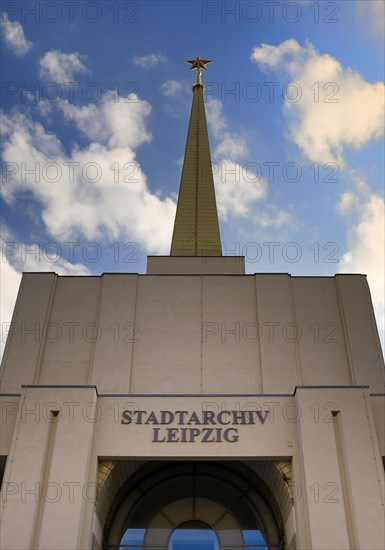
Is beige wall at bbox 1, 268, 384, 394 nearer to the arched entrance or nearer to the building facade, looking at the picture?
the building facade

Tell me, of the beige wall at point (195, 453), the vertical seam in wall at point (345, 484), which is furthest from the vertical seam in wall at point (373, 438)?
the vertical seam in wall at point (345, 484)

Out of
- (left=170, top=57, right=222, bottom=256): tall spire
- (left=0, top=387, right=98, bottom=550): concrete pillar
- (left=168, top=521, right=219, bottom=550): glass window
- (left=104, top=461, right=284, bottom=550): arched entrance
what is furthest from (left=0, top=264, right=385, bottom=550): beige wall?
(left=168, top=521, right=219, bottom=550): glass window

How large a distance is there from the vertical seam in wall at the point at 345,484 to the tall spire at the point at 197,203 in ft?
43.3

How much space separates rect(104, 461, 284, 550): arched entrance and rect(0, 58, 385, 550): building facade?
47 mm

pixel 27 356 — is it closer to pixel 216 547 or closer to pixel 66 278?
pixel 66 278

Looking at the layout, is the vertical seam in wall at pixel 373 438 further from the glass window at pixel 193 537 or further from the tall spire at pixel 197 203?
the tall spire at pixel 197 203

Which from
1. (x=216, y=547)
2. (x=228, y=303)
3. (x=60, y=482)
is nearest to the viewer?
(x=60, y=482)

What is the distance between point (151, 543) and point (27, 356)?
26.4 feet

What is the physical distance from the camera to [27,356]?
21.0 meters

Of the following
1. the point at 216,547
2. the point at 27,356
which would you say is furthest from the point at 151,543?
the point at 27,356

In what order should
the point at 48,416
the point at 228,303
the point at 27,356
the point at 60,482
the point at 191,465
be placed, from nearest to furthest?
the point at 60,482, the point at 48,416, the point at 191,465, the point at 27,356, the point at 228,303

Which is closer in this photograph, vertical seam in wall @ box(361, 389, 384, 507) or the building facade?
vertical seam in wall @ box(361, 389, 384, 507)

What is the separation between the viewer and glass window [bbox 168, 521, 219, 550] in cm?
1842

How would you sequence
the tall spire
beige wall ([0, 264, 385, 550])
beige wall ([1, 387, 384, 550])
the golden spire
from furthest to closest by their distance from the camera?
the golden spire < the tall spire < beige wall ([0, 264, 385, 550]) < beige wall ([1, 387, 384, 550])
